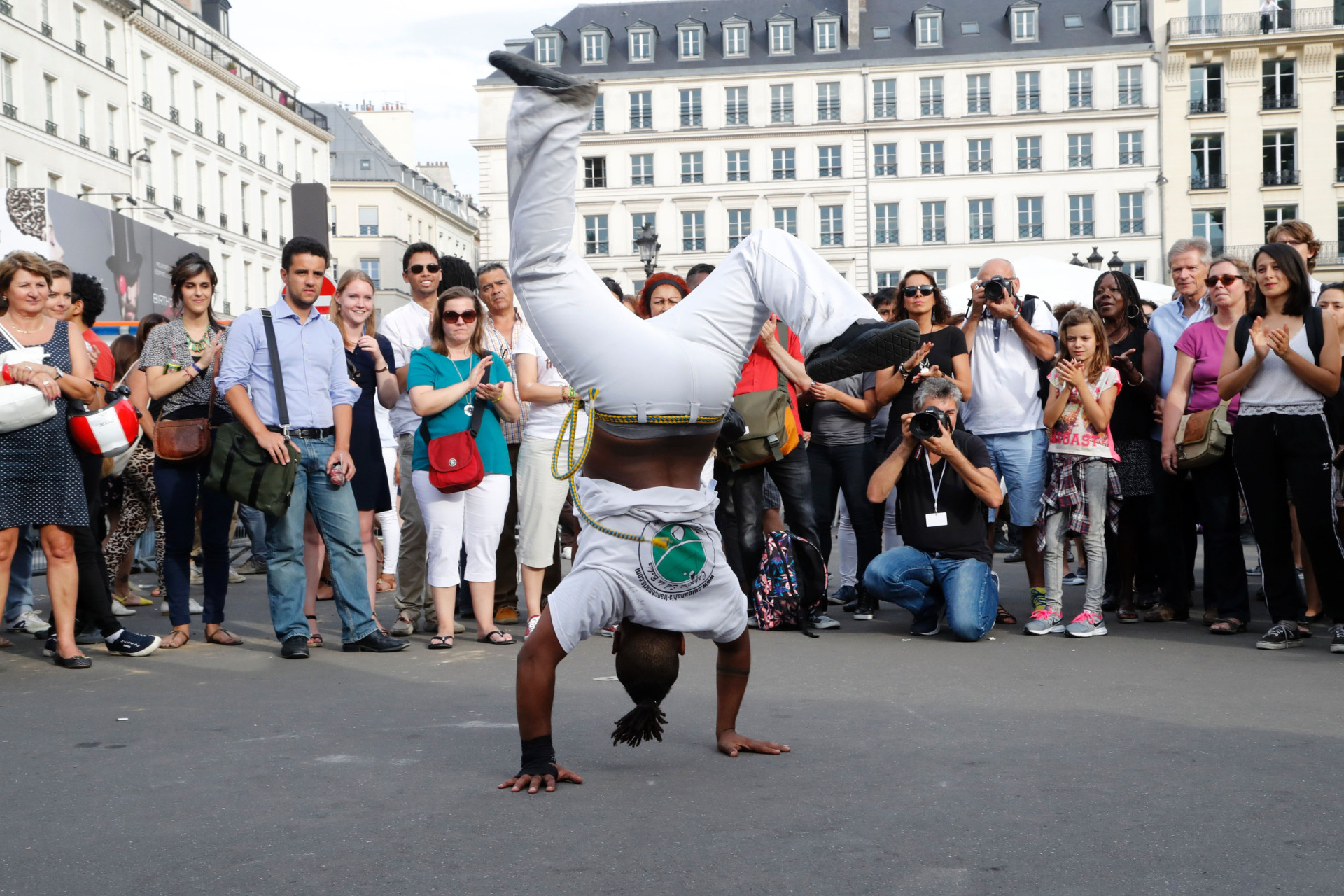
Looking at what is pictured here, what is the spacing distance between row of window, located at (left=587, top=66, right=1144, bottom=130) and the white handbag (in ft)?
195

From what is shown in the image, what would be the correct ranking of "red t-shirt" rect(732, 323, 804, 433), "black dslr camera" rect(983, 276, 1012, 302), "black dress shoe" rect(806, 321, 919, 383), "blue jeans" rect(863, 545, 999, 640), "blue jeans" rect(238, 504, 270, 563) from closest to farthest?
"black dress shoe" rect(806, 321, 919, 383) → "blue jeans" rect(863, 545, 999, 640) → "red t-shirt" rect(732, 323, 804, 433) → "black dslr camera" rect(983, 276, 1012, 302) → "blue jeans" rect(238, 504, 270, 563)

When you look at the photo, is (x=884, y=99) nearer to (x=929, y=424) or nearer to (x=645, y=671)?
(x=929, y=424)

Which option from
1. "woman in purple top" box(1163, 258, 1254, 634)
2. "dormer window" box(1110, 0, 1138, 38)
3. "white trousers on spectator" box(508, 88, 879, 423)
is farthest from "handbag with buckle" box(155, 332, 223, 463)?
"dormer window" box(1110, 0, 1138, 38)

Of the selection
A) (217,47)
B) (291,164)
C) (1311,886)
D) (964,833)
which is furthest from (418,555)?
(291,164)

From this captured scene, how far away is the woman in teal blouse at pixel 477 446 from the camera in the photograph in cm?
774

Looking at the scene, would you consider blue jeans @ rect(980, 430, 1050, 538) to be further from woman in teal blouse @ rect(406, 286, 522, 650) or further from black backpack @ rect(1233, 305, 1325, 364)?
woman in teal blouse @ rect(406, 286, 522, 650)

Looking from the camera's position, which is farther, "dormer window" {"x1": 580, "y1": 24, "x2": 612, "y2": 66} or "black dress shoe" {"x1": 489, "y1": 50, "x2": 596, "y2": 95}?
"dormer window" {"x1": 580, "y1": 24, "x2": 612, "y2": 66}

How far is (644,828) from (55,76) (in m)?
47.9

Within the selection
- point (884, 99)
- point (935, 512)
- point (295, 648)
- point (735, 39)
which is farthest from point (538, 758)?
point (735, 39)

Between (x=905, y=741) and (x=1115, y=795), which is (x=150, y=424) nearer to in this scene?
(x=905, y=741)

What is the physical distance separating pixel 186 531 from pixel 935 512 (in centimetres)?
452

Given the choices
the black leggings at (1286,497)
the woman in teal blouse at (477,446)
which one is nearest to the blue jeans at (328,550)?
the woman in teal blouse at (477,446)

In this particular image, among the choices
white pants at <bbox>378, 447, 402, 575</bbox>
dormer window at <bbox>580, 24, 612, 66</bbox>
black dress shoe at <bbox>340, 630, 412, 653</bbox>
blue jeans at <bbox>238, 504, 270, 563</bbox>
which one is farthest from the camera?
dormer window at <bbox>580, 24, 612, 66</bbox>

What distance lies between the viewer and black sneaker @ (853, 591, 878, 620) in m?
8.85
